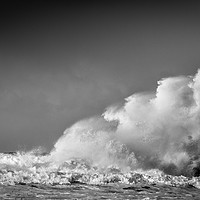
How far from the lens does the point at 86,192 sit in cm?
2511

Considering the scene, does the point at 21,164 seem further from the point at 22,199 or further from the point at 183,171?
the point at 183,171

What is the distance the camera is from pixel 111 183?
3128 cm

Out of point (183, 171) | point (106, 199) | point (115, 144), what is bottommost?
point (106, 199)

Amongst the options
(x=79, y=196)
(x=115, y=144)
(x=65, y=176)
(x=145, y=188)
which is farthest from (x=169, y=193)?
(x=115, y=144)

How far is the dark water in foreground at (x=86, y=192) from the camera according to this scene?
22.1m

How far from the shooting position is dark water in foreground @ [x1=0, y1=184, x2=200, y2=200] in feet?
72.5

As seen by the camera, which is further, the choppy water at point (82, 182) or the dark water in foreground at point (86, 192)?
the choppy water at point (82, 182)

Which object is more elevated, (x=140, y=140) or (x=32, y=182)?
(x=140, y=140)

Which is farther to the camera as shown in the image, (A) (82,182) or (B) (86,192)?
(A) (82,182)

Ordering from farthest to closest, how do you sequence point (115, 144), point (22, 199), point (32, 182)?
point (115, 144)
point (32, 182)
point (22, 199)

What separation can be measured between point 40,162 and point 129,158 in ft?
43.3

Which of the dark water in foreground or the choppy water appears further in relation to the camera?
the choppy water

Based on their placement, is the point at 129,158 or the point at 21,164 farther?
the point at 129,158

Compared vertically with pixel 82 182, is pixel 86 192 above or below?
below
